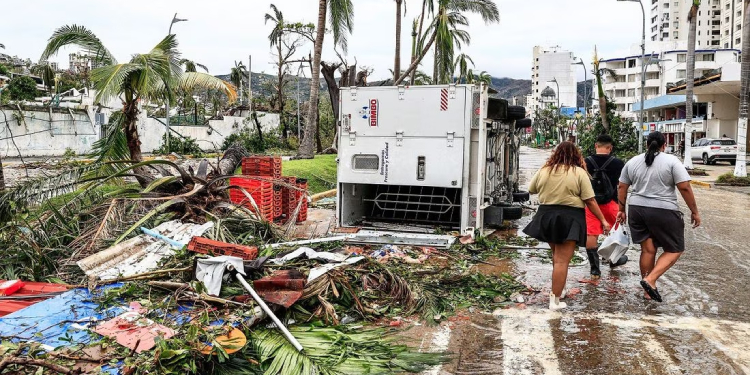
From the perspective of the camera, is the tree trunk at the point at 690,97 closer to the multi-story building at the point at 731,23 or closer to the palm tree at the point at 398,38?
the palm tree at the point at 398,38

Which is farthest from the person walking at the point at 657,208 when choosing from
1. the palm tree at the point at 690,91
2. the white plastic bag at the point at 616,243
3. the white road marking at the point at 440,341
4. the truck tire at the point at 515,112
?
the palm tree at the point at 690,91

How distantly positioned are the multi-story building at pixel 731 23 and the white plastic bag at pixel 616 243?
9162cm

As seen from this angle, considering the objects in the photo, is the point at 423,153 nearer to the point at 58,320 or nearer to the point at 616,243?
the point at 616,243

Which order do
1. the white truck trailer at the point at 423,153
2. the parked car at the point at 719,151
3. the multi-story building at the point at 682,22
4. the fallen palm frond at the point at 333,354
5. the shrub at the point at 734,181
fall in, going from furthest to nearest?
1. the multi-story building at the point at 682,22
2. the parked car at the point at 719,151
3. the shrub at the point at 734,181
4. the white truck trailer at the point at 423,153
5. the fallen palm frond at the point at 333,354

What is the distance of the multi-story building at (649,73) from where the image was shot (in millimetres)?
91312

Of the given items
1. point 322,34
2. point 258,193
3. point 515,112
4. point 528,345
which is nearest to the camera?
point 528,345

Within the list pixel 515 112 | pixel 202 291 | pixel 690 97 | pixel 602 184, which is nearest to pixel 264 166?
pixel 515 112

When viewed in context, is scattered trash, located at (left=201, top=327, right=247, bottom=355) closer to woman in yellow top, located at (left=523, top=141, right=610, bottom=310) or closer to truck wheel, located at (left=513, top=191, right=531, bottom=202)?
woman in yellow top, located at (left=523, top=141, right=610, bottom=310)

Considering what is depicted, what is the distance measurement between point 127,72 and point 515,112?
22.5 feet

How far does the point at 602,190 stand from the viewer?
8141 millimetres

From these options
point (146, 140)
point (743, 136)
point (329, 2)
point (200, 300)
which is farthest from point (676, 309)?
point (146, 140)

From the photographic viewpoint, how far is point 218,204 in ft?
30.1

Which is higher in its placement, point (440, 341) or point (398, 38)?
point (398, 38)

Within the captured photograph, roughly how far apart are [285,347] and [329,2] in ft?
59.2
